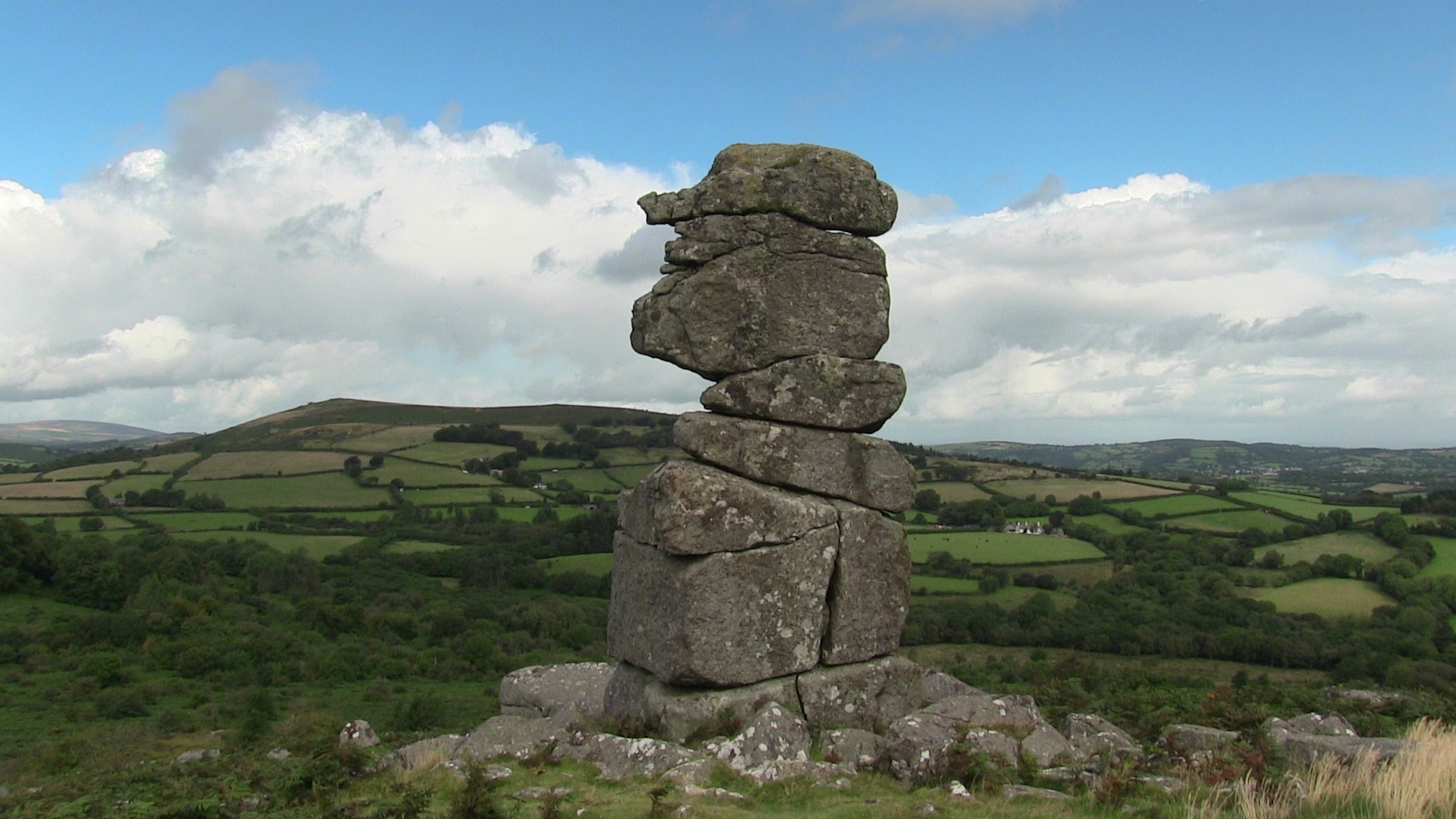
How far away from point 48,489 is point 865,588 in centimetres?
9314

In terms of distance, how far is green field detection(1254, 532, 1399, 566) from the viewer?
177ft

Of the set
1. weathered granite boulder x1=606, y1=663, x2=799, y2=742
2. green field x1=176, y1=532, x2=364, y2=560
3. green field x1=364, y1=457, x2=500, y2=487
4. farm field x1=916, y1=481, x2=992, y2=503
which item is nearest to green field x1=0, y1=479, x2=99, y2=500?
green field x1=176, y1=532, x2=364, y2=560

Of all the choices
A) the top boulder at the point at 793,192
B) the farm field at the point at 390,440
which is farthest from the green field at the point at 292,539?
the top boulder at the point at 793,192

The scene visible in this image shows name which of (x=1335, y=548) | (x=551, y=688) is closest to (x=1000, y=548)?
(x=1335, y=548)

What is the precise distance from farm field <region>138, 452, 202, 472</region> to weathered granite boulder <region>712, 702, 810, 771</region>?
96360mm

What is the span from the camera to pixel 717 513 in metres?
13.8

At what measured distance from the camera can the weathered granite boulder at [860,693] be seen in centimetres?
1415

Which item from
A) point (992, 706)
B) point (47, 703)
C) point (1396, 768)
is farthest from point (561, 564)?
point (1396, 768)

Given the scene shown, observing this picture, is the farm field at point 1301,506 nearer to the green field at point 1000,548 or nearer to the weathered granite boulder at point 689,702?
the green field at point 1000,548

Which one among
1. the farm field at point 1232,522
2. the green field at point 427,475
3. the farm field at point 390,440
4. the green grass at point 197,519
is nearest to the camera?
the farm field at point 1232,522

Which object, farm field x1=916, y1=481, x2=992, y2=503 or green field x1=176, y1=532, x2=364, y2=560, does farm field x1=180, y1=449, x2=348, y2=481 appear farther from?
farm field x1=916, y1=481, x2=992, y2=503

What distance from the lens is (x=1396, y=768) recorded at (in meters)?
8.25

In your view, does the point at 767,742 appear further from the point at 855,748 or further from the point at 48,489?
the point at 48,489

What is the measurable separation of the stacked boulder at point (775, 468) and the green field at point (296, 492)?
69774 mm
